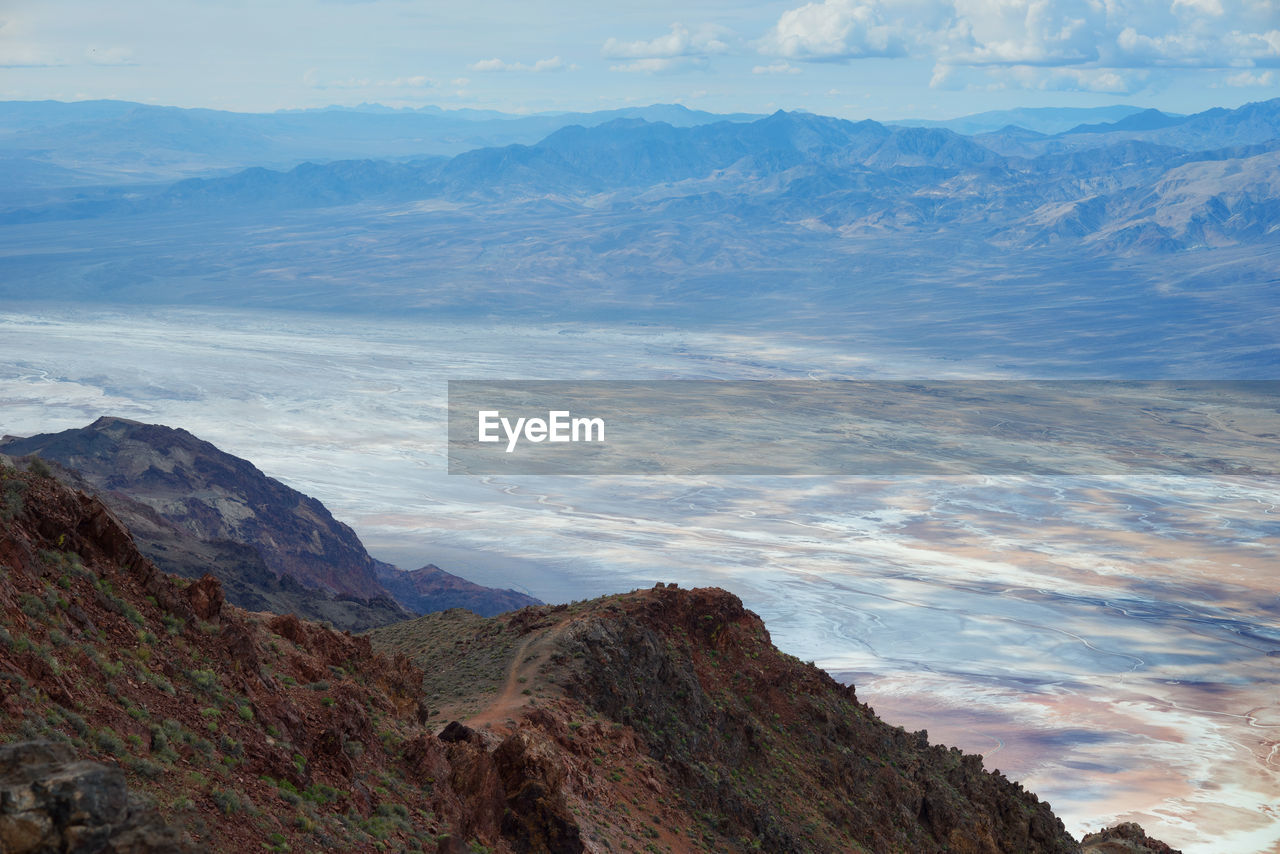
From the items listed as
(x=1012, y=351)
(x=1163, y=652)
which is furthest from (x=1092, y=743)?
(x=1012, y=351)

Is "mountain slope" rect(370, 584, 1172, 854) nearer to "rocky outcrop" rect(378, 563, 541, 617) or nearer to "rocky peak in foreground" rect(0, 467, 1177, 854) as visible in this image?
"rocky peak in foreground" rect(0, 467, 1177, 854)

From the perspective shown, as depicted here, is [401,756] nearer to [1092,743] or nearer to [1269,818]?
[1269,818]

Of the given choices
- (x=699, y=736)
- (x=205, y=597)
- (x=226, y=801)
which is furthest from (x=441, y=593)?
(x=226, y=801)

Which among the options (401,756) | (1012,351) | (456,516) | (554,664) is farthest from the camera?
(1012,351)

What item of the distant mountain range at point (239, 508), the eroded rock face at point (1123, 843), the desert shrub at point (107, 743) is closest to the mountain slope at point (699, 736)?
the eroded rock face at point (1123, 843)

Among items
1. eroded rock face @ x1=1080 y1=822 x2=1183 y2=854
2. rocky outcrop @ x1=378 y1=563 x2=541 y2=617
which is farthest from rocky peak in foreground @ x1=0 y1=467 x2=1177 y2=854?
rocky outcrop @ x1=378 y1=563 x2=541 y2=617
